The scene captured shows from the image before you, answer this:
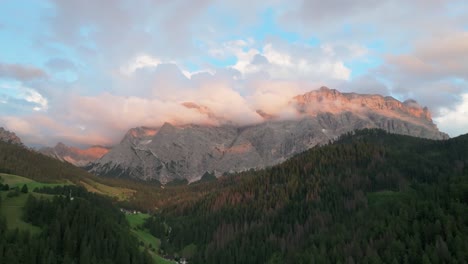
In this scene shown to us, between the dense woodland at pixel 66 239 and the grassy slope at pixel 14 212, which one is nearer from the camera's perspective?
the dense woodland at pixel 66 239

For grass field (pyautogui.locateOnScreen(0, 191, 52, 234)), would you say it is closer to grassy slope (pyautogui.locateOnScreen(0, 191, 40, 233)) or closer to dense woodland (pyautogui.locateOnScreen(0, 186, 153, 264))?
grassy slope (pyautogui.locateOnScreen(0, 191, 40, 233))

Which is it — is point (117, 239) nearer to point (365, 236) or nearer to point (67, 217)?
point (67, 217)

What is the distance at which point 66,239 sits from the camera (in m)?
142

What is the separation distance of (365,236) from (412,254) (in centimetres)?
2634

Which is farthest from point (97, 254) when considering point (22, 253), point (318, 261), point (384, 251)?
point (384, 251)

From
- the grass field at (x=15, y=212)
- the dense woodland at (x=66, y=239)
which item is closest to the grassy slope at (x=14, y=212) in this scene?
the grass field at (x=15, y=212)

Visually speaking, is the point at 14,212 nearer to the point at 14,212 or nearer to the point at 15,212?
the point at 14,212

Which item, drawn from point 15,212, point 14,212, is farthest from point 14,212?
point 15,212

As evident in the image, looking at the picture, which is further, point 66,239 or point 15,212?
point 15,212

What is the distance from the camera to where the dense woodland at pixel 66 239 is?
12538cm

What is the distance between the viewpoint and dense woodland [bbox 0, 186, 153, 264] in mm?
125375

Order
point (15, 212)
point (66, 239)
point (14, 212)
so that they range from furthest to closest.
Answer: point (15, 212) < point (14, 212) < point (66, 239)

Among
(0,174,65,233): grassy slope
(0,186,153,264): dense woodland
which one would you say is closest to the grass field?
(0,174,65,233): grassy slope

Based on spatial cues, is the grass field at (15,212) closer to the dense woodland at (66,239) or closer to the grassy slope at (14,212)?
the grassy slope at (14,212)
